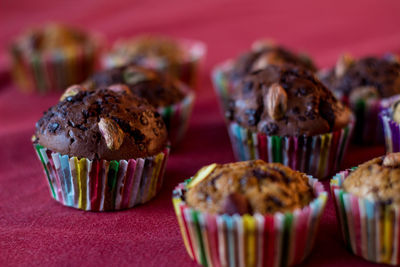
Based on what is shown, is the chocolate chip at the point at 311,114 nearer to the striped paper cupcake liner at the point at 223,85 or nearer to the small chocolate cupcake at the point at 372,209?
the small chocolate cupcake at the point at 372,209

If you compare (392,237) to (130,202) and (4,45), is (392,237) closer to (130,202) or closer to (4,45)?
(130,202)

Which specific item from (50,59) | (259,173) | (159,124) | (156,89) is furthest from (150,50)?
(259,173)

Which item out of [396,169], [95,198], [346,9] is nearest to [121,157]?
[95,198]

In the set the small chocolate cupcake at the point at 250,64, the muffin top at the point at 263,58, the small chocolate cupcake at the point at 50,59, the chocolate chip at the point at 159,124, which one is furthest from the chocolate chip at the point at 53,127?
the small chocolate cupcake at the point at 50,59

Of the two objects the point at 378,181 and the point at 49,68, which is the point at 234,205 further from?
the point at 49,68

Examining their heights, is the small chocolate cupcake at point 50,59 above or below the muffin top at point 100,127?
below
